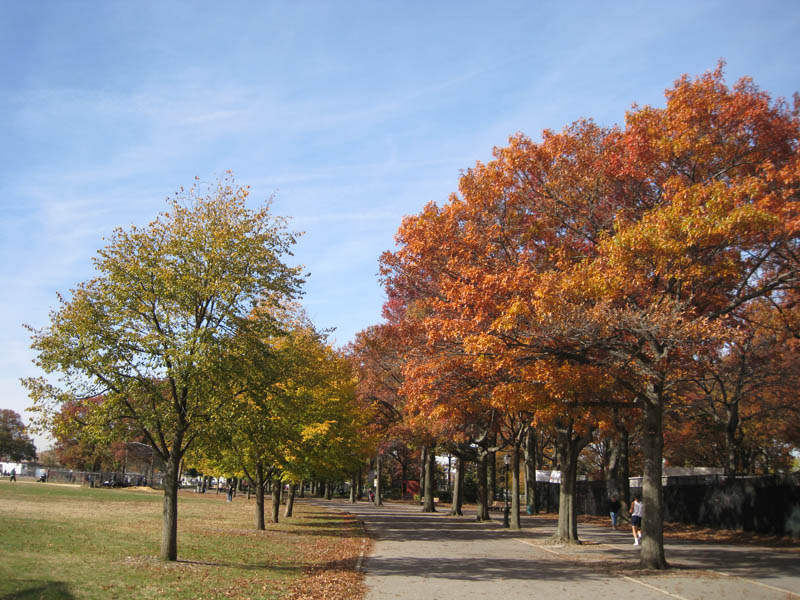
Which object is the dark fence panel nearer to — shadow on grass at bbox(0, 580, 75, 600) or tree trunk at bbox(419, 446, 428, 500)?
tree trunk at bbox(419, 446, 428, 500)

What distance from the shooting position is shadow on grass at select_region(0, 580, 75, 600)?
902 cm

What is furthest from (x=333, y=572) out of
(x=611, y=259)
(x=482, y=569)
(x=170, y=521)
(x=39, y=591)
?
(x=611, y=259)

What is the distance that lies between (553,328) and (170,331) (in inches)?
333

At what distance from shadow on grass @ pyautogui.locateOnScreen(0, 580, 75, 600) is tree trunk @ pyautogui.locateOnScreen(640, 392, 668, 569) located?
1213cm

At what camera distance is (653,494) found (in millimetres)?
14766

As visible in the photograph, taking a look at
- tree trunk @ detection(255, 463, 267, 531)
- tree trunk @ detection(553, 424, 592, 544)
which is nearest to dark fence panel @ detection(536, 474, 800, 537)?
tree trunk @ detection(553, 424, 592, 544)

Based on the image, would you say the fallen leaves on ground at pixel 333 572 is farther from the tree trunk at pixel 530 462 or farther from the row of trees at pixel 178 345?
the tree trunk at pixel 530 462

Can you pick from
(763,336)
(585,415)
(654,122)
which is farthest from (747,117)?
(763,336)

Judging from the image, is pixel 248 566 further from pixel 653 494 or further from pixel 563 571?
pixel 653 494

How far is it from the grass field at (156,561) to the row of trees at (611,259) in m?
5.33

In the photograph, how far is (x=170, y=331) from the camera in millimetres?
14164

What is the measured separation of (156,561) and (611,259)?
11.7 metres

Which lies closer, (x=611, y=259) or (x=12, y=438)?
(x=611, y=259)

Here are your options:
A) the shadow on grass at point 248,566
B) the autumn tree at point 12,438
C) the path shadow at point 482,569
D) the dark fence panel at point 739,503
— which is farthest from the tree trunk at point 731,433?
the autumn tree at point 12,438
